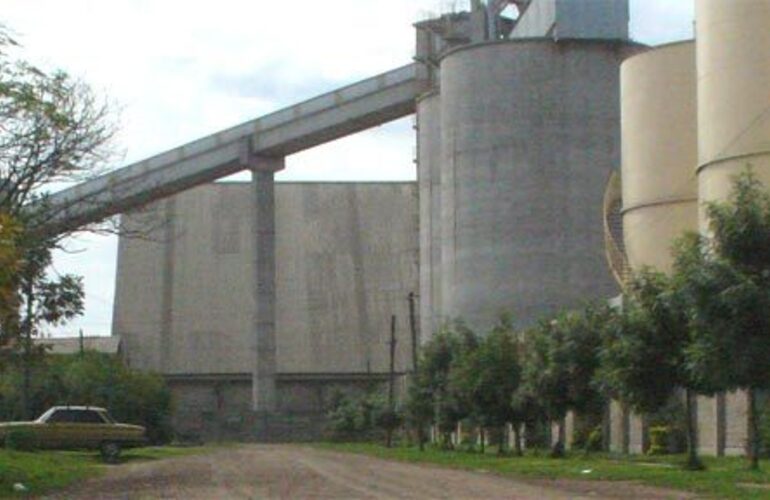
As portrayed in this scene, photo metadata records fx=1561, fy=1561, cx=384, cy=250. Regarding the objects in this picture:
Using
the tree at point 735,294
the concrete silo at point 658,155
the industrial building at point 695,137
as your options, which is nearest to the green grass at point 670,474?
the tree at point 735,294

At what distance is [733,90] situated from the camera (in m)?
47.1

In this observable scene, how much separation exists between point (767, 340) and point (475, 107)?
5215cm

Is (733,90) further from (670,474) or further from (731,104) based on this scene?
(670,474)

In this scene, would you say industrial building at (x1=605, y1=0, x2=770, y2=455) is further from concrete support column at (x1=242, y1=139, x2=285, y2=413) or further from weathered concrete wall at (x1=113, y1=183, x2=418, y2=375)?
weathered concrete wall at (x1=113, y1=183, x2=418, y2=375)

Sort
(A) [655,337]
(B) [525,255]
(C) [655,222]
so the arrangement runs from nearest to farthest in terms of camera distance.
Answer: (A) [655,337] → (C) [655,222] → (B) [525,255]

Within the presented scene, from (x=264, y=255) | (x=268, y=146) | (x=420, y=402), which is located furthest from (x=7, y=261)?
(x=264, y=255)

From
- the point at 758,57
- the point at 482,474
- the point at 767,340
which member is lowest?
the point at 482,474

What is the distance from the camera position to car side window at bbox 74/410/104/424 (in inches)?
2331

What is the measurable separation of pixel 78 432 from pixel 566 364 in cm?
1967

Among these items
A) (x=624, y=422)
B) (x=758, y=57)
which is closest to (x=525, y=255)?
(x=624, y=422)

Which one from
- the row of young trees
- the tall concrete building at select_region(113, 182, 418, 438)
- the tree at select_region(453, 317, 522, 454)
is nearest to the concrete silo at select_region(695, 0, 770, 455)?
the row of young trees

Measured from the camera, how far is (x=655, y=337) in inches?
1469

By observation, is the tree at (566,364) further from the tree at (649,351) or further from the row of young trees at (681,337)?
the tree at (649,351)

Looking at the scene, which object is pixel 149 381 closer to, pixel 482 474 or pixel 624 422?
pixel 624 422
